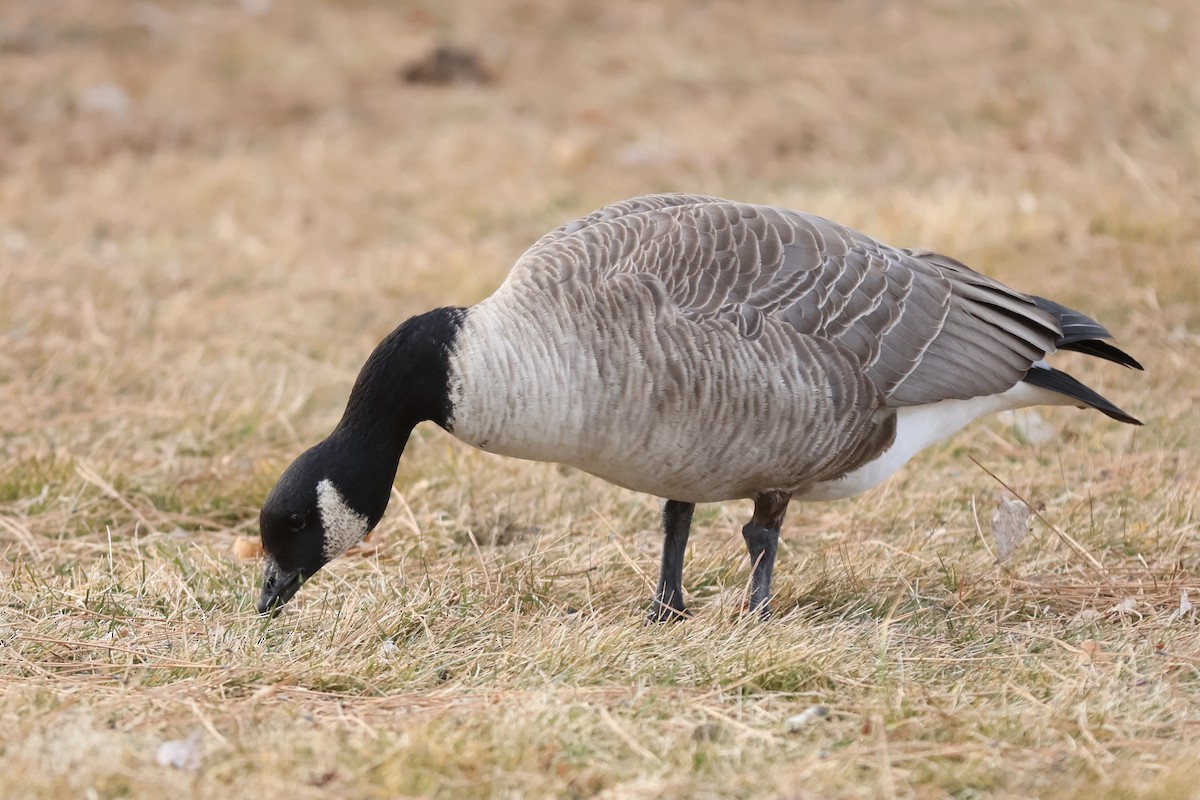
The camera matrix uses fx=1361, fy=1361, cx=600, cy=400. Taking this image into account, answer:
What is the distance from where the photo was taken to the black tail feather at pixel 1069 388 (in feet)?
15.8

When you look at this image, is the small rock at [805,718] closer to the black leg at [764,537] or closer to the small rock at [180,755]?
the black leg at [764,537]

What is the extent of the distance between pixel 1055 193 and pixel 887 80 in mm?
3443

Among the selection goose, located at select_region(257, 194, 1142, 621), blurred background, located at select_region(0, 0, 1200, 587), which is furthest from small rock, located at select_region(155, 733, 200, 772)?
blurred background, located at select_region(0, 0, 1200, 587)

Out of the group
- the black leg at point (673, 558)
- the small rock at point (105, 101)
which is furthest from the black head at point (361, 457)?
the small rock at point (105, 101)

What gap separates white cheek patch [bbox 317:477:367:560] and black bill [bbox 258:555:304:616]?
0.14 metres

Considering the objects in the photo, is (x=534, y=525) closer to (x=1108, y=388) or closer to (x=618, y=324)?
(x=618, y=324)

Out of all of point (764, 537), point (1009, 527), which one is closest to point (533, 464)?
point (764, 537)

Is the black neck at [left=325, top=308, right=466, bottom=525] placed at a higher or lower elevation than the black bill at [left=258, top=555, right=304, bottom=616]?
higher

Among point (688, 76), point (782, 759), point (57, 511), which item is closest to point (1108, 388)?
point (782, 759)

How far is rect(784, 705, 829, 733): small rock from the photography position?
3.58 metres

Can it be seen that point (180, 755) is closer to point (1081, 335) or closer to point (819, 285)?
point (819, 285)

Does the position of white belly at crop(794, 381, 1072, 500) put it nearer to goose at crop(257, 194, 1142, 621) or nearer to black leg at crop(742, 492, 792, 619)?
goose at crop(257, 194, 1142, 621)

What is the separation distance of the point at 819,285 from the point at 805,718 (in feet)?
5.12

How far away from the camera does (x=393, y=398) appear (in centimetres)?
434
